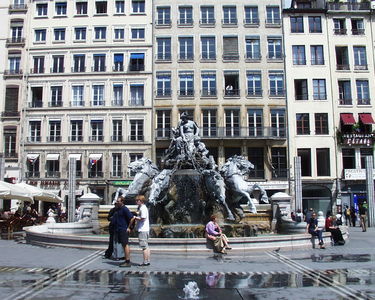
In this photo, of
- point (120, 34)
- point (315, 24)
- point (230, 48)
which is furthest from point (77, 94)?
point (315, 24)

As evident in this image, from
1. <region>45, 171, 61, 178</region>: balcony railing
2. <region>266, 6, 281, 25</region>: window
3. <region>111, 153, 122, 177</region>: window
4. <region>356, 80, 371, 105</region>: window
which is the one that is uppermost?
<region>266, 6, 281, 25</region>: window

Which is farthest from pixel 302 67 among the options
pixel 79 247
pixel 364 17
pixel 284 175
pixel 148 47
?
pixel 79 247

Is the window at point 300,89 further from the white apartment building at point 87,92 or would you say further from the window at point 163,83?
the white apartment building at point 87,92

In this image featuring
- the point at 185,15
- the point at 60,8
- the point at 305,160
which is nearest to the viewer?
the point at 305,160

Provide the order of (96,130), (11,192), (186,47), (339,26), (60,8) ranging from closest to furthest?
1. (11,192)
2. (96,130)
3. (339,26)
4. (186,47)
5. (60,8)

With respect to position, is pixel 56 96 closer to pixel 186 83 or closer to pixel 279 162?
pixel 186 83

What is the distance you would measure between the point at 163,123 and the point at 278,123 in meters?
12.1

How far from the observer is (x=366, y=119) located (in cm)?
4231

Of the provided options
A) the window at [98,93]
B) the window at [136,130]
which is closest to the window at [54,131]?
the window at [98,93]

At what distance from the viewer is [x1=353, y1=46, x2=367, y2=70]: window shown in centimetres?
4444

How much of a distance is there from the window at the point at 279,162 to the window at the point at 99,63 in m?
20.4

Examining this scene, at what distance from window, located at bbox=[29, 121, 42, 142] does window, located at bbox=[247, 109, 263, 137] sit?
22.5m

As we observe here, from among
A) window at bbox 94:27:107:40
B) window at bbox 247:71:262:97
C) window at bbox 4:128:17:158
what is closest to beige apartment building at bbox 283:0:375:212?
window at bbox 247:71:262:97

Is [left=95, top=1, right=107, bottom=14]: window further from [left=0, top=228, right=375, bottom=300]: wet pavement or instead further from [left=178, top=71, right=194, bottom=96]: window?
[left=0, top=228, right=375, bottom=300]: wet pavement
